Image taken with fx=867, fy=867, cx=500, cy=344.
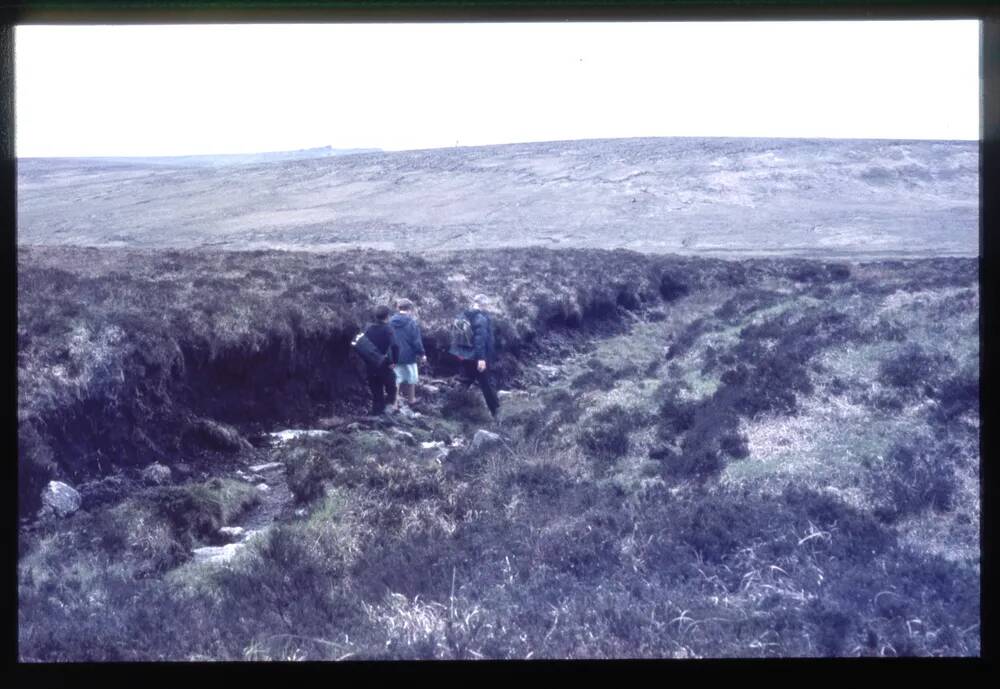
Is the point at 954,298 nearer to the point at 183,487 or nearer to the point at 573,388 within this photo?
the point at 573,388

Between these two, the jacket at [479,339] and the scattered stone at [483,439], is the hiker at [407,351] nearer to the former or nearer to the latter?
the jacket at [479,339]

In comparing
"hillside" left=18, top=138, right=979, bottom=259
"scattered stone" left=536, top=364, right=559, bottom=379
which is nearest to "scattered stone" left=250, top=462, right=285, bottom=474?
"hillside" left=18, top=138, right=979, bottom=259

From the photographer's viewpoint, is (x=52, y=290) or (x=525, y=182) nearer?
(x=52, y=290)

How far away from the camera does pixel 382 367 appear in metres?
7.43

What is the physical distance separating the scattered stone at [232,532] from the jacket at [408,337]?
74.1 inches

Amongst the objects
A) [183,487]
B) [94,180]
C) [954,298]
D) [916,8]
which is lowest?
[183,487]

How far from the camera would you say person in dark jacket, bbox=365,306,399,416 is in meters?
7.29

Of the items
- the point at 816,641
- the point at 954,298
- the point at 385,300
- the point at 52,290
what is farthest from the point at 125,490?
the point at 954,298

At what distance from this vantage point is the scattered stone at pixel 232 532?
682cm

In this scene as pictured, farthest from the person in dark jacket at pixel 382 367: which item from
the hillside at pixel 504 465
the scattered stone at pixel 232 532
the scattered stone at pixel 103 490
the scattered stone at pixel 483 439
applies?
the scattered stone at pixel 103 490

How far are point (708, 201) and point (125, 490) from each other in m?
6.64

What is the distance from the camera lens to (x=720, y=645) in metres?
5.64

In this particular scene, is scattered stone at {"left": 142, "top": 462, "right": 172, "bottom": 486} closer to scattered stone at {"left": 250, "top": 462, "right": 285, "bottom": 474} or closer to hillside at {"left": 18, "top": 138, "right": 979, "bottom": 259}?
scattered stone at {"left": 250, "top": 462, "right": 285, "bottom": 474}

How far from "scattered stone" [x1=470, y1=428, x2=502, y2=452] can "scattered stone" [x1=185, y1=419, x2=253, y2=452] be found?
1.88 m
